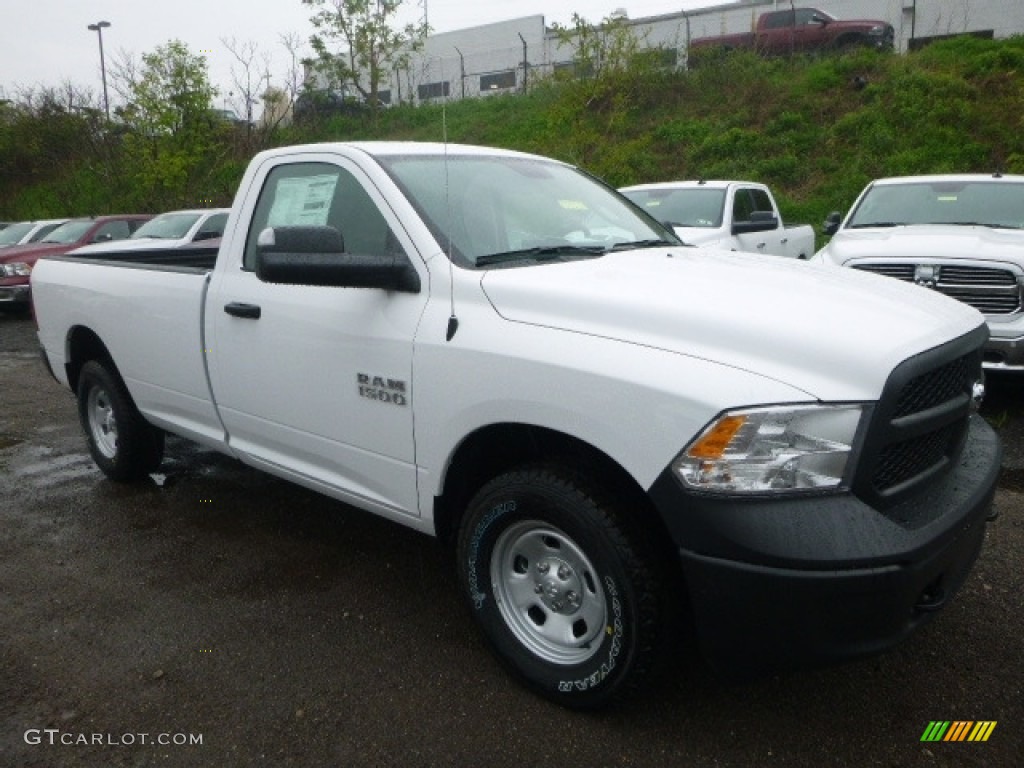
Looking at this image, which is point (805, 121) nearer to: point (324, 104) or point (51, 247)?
point (51, 247)

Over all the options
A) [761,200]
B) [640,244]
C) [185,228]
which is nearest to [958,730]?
[640,244]

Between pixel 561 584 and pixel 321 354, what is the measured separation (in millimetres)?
1310

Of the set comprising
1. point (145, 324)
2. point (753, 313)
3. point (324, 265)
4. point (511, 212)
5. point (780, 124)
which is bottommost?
point (145, 324)

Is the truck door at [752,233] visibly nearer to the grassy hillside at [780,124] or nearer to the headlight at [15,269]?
the grassy hillside at [780,124]

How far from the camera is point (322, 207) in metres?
3.45

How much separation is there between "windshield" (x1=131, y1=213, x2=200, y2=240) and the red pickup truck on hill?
46.6ft

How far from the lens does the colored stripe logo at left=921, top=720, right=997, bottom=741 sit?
251cm

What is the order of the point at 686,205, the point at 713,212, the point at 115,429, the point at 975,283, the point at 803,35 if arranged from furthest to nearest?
the point at 803,35 < the point at 686,205 < the point at 713,212 < the point at 975,283 < the point at 115,429

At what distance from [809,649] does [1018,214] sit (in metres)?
6.41

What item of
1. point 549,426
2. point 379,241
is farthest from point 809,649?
point 379,241

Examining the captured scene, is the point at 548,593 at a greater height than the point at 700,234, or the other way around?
the point at 700,234

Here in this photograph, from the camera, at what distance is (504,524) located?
8.85ft

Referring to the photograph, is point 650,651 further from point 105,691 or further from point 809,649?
point 105,691

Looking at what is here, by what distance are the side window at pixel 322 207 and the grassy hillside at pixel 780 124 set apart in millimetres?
11905
